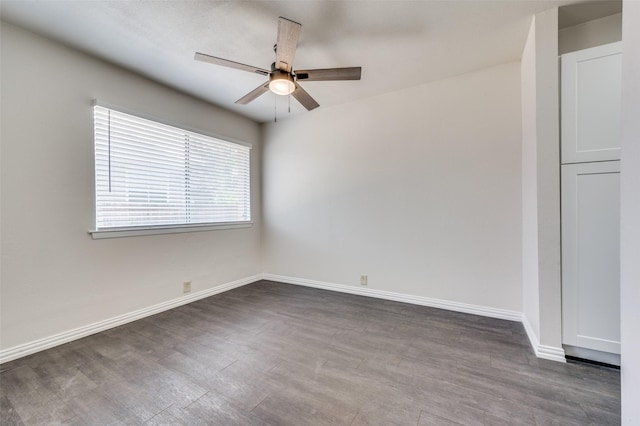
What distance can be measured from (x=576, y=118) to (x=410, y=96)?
1613mm

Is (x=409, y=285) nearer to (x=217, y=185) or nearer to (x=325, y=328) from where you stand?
(x=325, y=328)

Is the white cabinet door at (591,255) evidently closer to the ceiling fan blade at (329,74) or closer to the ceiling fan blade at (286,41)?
the ceiling fan blade at (329,74)

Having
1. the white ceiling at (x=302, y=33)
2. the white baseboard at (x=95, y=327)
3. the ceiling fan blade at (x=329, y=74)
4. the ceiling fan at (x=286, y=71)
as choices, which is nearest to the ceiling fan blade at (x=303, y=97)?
the ceiling fan at (x=286, y=71)

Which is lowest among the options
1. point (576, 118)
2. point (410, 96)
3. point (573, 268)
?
point (573, 268)

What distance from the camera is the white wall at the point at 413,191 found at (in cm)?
269

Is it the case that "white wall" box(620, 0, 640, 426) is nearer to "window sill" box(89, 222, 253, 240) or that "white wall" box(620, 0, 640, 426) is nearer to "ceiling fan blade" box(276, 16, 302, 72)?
"ceiling fan blade" box(276, 16, 302, 72)

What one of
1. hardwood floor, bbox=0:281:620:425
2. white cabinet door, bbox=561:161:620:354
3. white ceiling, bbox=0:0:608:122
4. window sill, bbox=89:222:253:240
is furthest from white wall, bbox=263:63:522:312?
window sill, bbox=89:222:253:240

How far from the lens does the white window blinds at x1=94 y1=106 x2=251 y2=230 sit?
2.58 m

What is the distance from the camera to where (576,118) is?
1.89 meters

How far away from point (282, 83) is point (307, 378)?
2189 mm

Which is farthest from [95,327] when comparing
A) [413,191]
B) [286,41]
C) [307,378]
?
[413,191]

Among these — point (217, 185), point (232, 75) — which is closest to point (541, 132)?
point (232, 75)

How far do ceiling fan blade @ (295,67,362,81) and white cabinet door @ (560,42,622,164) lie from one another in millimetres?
1531

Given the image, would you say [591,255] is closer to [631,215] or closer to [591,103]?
[591,103]
